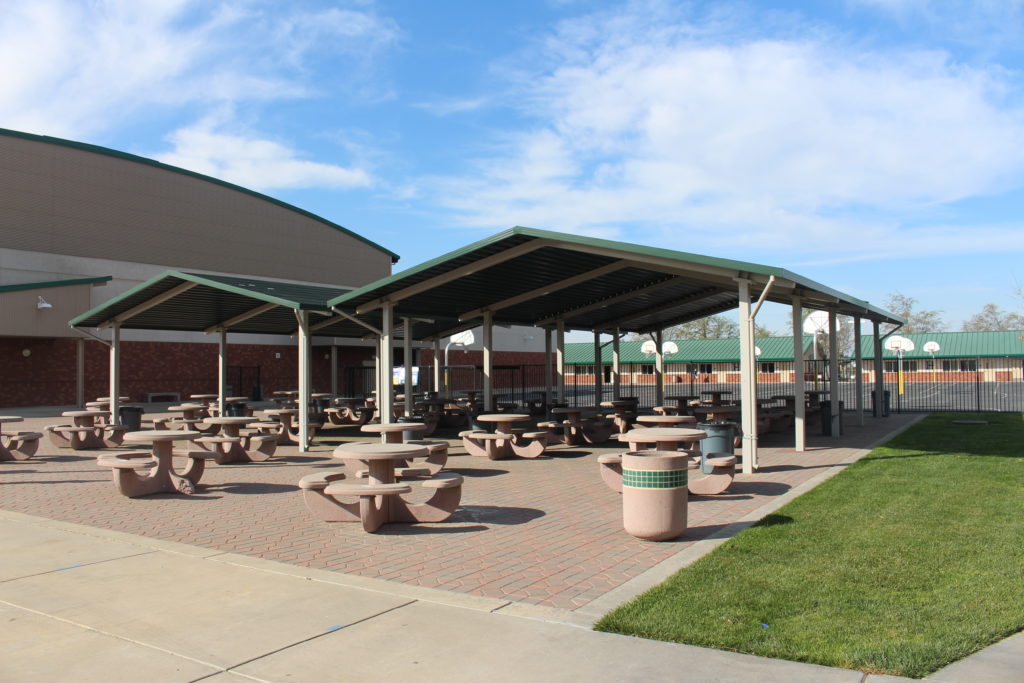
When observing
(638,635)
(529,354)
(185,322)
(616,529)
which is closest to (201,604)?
(638,635)

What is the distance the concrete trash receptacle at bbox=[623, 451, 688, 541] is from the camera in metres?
7.07

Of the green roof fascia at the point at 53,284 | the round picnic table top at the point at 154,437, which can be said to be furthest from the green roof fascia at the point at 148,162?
the round picnic table top at the point at 154,437

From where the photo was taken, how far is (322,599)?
18.0 ft

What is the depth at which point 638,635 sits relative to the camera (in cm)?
466

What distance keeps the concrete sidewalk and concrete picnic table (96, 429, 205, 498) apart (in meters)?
3.63

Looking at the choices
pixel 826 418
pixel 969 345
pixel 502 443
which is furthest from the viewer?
pixel 969 345

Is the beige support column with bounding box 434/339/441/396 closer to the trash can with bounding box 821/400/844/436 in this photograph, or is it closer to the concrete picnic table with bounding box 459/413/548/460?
the concrete picnic table with bounding box 459/413/548/460

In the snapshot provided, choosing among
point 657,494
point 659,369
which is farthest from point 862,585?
point 659,369

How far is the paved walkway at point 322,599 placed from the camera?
4.20 meters

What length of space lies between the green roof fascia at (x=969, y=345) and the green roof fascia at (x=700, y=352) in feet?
19.2

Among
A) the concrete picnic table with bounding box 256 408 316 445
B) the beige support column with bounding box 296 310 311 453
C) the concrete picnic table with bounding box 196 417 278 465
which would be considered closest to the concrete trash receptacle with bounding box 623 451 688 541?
the concrete picnic table with bounding box 196 417 278 465

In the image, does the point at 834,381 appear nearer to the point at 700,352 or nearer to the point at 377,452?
the point at 377,452

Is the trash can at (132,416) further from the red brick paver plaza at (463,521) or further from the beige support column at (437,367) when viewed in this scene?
the beige support column at (437,367)

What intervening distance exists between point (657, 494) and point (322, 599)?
3.10m
